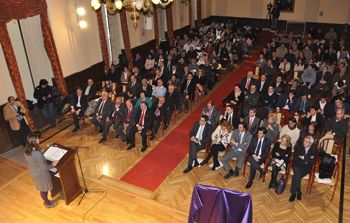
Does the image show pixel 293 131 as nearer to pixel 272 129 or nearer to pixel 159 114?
pixel 272 129

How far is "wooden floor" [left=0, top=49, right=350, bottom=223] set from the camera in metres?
5.05

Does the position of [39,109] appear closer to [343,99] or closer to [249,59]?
[343,99]

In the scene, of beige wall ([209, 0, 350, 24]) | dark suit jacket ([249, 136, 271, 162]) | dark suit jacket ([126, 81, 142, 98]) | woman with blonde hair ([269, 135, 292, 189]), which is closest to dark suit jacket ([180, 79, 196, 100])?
dark suit jacket ([126, 81, 142, 98])

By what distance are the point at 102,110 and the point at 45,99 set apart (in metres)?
1.83

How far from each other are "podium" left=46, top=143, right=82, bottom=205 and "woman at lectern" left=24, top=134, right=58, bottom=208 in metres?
0.20

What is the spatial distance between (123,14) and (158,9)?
3769 mm

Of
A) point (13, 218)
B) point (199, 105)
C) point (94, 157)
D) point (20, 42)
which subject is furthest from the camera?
point (199, 105)

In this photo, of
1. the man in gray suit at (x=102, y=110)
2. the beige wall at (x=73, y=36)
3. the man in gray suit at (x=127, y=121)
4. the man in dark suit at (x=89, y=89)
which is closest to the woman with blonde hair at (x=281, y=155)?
the man in gray suit at (x=127, y=121)

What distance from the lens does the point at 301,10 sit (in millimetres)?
17344

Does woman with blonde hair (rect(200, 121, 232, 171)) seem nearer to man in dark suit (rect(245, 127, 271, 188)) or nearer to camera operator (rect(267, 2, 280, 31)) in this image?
man in dark suit (rect(245, 127, 271, 188))

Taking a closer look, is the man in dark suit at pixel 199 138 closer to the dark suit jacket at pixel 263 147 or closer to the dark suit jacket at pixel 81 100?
the dark suit jacket at pixel 263 147

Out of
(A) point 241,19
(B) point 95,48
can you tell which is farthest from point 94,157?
(A) point 241,19

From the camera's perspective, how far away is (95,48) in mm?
10766

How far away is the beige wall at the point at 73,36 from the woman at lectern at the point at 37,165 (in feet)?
17.4
